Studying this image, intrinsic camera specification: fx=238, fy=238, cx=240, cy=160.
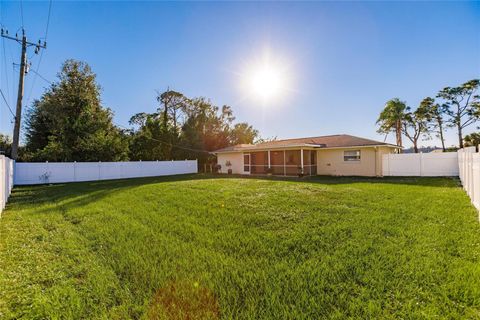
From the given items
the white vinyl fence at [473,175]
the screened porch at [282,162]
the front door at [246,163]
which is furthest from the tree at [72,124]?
the white vinyl fence at [473,175]

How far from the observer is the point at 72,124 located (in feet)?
70.0

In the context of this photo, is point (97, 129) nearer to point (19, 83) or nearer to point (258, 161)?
point (19, 83)

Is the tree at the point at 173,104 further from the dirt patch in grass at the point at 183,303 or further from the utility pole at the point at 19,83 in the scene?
the dirt patch in grass at the point at 183,303

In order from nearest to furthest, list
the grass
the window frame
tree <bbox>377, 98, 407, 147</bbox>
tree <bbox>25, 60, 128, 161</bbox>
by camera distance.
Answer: the grass, the window frame, tree <bbox>25, 60, 128, 161</bbox>, tree <bbox>377, 98, 407, 147</bbox>

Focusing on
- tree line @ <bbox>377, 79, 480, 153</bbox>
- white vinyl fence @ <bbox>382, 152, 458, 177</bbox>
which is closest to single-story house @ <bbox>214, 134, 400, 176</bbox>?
white vinyl fence @ <bbox>382, 152, 458, 177</bbox>

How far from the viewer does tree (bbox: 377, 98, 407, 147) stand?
3070cm

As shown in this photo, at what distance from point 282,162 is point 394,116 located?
20.6 m

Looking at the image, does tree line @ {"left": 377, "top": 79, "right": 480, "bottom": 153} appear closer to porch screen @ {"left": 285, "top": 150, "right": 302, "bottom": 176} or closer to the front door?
porch screen @ {"left": 285, "top": 150, "right": 302, "bottom": 176}

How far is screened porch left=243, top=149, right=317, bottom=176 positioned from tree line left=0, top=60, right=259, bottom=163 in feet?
19.8

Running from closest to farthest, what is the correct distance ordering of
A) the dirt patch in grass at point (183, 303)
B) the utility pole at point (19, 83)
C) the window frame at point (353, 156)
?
the dirt patch in grass at point (183, 303), the utility pole at point (19, 83), the window frame at point (353, 156)

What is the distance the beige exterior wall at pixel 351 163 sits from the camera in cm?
1611

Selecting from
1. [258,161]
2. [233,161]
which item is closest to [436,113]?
[258,161]

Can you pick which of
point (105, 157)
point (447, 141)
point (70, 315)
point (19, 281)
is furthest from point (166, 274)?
point (447, 141)

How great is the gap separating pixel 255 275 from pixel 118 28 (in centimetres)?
1367
